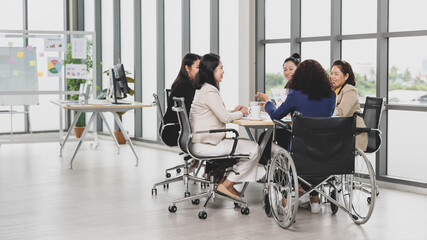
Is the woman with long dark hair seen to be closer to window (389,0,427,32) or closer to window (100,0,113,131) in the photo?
window (389,0,427,32)

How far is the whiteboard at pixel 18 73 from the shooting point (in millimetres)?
8461

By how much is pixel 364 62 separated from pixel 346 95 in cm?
120

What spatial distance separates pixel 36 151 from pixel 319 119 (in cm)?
562

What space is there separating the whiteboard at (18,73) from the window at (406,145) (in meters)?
5.11

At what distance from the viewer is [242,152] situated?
4730 mm

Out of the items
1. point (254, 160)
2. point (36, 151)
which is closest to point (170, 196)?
point (254, 160)

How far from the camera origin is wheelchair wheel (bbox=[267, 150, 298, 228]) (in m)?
4.10

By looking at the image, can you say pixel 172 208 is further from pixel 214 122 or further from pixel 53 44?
pixel 53 44

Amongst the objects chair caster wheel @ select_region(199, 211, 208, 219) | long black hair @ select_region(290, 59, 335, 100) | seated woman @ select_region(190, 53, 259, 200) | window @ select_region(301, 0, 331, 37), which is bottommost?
chair caster wheel @ select_region(199, 211, 208, 219)

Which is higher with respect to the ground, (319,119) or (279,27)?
(279,27)

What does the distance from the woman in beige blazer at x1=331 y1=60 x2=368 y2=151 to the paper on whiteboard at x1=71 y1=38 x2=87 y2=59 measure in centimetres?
455

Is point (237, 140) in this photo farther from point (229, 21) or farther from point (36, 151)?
point (36, 151)

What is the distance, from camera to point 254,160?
479 cm

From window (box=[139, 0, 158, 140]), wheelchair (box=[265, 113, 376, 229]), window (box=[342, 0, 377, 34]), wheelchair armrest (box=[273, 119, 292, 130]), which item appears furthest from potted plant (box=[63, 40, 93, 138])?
wheelchair (box=[265, 113, 376, 229])
